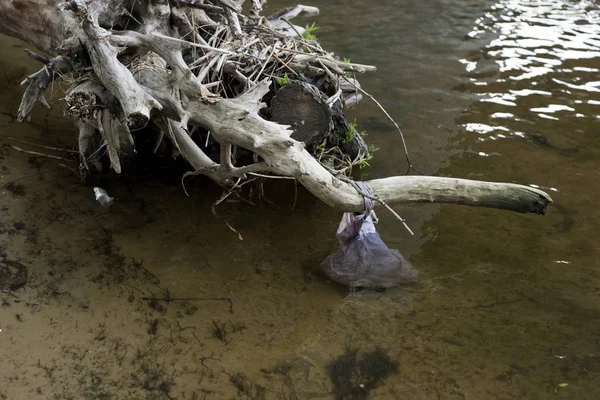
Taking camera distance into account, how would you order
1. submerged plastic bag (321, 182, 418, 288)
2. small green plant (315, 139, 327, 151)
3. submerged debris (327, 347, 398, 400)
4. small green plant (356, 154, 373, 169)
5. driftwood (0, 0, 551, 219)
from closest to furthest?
submerged debris (327, 347, 398, 400), driftwood (0, 0, 551, 219), submerged plastic bag (321, 182, 418, 288), small green plant (315, 139, 327, 151), small green plant (356, 154, 373, 169)

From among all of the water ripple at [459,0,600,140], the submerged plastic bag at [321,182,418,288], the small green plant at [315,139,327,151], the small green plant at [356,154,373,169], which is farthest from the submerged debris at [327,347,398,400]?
the water ripple at [459,0,600,140]

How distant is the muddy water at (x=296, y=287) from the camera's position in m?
3.29

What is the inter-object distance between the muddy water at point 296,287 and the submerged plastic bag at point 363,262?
0.34 ft

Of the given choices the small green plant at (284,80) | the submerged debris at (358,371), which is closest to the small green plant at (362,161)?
the small green plant at (284,80)

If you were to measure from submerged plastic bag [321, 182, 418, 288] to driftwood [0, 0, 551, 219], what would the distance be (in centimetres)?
31

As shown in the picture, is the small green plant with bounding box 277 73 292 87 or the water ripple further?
the water ripple

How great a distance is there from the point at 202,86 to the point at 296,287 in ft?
4.84

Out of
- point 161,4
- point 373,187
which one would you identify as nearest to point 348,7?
point 161,4

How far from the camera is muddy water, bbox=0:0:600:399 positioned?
10.8ft

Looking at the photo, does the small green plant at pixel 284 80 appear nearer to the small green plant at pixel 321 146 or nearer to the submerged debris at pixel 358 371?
the small green plant at pixel 321 146

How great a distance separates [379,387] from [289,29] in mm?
3382

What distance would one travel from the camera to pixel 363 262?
4.03 meters

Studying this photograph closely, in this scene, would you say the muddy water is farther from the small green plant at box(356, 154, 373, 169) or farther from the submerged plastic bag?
the small green plant at box(356, 154, 373, 169)

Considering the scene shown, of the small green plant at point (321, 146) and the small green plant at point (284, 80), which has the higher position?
the small green plant at point (284, 80)
